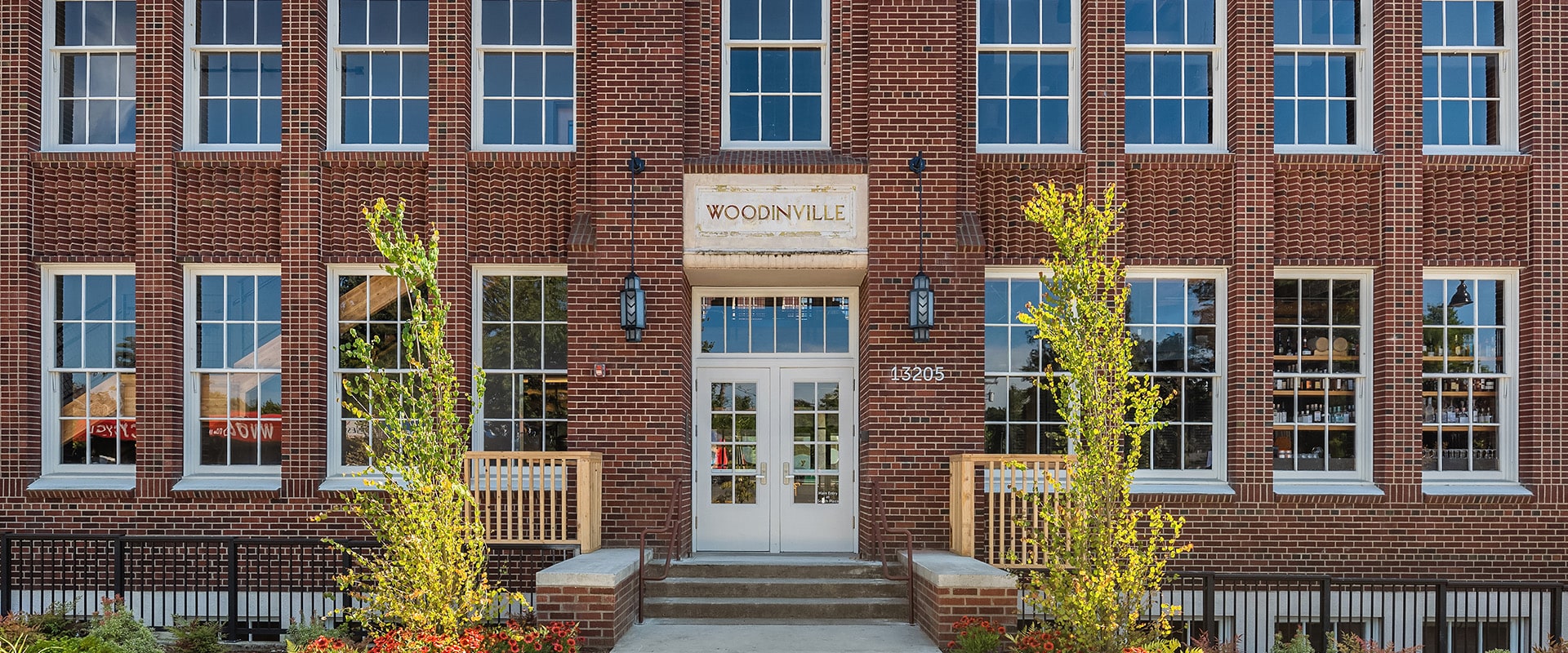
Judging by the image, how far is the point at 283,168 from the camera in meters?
10.8

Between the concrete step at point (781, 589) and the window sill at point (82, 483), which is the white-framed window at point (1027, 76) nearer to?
the concrete step at point (781, 589)

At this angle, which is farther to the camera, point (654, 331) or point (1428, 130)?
point (1428, 130)

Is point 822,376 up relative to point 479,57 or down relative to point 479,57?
down

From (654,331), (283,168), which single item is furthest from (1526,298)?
(283,168)

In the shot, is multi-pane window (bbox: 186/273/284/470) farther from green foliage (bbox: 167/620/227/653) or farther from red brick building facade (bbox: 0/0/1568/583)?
green foliage (bbox: 167/620/227/653)

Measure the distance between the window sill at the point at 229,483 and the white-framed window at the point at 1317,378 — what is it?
437 inches

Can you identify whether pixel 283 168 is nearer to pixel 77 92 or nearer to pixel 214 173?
pixel 214 173

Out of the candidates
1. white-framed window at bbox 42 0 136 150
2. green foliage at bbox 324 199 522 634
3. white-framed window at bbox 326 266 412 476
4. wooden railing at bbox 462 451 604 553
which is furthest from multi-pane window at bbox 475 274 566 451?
white-framed window at bbox 42 0 136 150

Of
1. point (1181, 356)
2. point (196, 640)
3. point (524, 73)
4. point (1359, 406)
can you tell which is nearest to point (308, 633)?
point (196, 640)

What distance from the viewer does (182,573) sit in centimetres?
1074

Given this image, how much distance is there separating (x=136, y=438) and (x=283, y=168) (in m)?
3.37

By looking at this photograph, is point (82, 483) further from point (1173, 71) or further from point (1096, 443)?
point (1173, 71)

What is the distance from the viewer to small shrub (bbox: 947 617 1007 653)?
313 inches

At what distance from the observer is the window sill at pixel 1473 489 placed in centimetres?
1062
